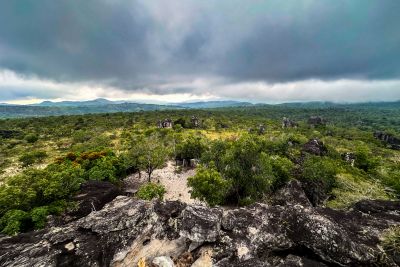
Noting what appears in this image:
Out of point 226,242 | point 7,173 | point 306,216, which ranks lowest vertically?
point 7,173

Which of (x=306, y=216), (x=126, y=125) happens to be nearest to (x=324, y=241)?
(x=306, y=216)

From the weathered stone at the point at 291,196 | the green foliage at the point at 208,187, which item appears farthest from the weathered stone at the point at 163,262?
the weathered stone at the point at 291,196

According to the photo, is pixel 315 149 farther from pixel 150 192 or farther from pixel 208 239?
pixel 208 239

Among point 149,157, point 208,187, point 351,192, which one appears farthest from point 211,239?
point 149,157

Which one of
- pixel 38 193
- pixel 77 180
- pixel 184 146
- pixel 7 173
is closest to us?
pixel 38 193

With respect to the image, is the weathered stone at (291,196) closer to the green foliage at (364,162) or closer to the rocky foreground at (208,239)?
the rocky foreground at (208,239)

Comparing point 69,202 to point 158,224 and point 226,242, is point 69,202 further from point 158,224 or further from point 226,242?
point 226,242

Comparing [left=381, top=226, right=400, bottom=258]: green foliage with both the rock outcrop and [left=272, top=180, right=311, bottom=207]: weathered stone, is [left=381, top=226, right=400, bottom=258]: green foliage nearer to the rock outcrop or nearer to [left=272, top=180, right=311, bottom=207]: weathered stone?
[left=272, top=180, right=311, bottom=207]: weathered stone
